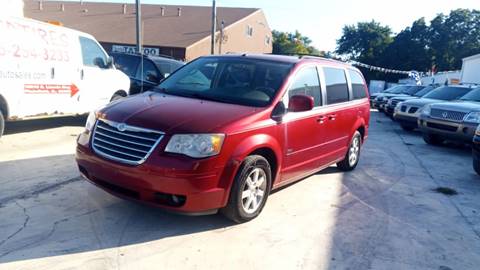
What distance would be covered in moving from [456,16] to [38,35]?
64.1 metres

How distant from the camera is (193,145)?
411cm

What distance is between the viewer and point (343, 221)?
5090 mm

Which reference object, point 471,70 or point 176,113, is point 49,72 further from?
point 471,70

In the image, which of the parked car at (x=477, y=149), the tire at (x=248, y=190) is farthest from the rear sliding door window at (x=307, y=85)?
the parked car at (x=477, y=149)

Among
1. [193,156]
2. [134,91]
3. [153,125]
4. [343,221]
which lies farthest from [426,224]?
[134,91]

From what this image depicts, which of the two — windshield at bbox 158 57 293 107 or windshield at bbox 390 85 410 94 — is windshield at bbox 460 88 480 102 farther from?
windshield at bbox 390 85 410 94

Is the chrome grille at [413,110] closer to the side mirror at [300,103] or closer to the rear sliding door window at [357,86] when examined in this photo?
the rear sliding door window at [357,86]

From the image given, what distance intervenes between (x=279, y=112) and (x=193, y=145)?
128 centimetres

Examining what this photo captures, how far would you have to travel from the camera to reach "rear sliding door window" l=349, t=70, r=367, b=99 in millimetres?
7281

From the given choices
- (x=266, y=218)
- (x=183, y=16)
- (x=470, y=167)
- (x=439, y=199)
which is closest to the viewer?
(x=266, y=218)

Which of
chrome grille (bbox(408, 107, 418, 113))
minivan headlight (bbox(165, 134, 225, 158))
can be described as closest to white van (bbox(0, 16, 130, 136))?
minivan headlight (bbox(165, 134, 225, 158))

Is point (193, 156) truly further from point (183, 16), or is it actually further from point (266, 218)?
point (183, 16)

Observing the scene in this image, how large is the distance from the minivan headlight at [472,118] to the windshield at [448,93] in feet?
12.1

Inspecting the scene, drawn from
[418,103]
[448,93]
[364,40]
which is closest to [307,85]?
[418,103]
